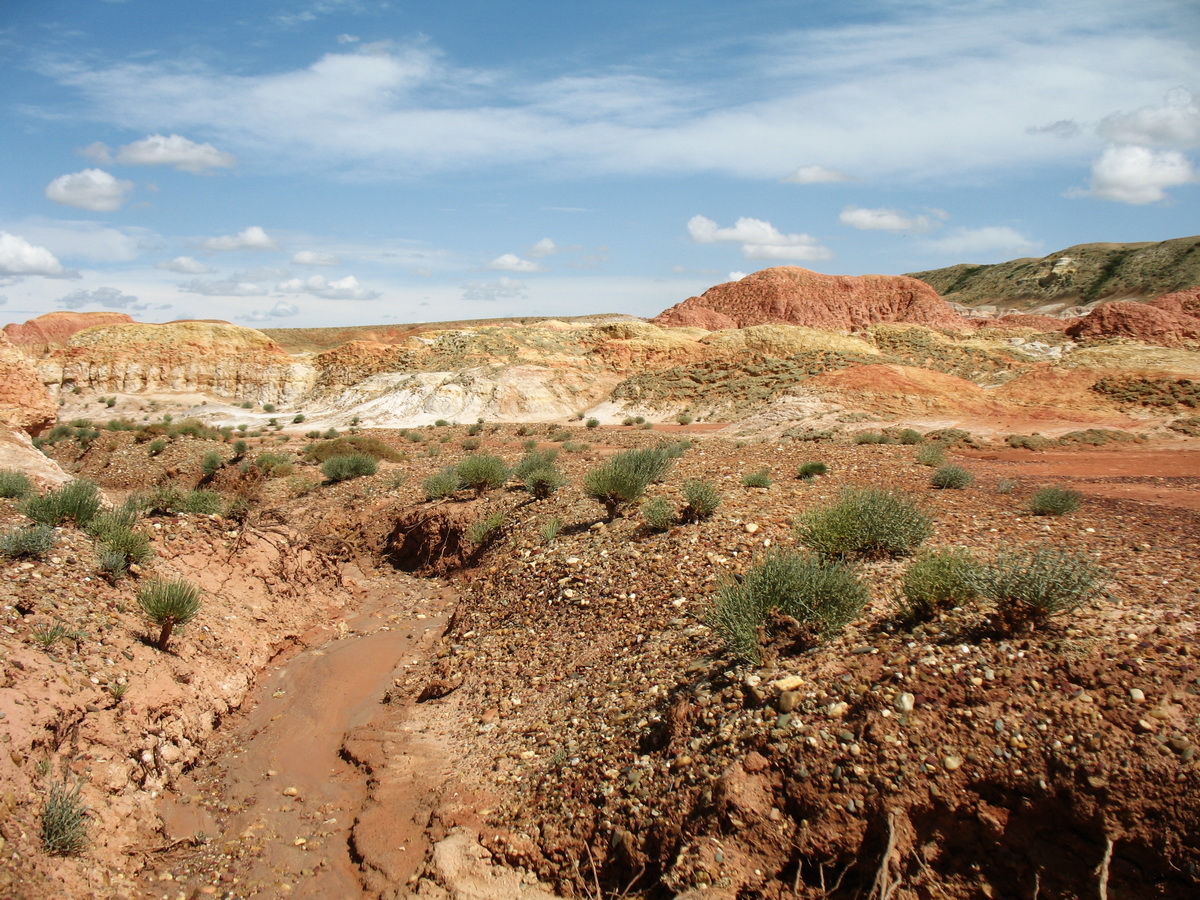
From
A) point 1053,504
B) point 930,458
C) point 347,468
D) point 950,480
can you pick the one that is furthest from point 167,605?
point 930,458

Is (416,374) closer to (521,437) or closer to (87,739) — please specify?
(521,437)

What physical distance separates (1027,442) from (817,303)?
3475 cm

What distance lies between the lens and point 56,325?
201ft

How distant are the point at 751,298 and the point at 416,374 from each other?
2968 centimetres

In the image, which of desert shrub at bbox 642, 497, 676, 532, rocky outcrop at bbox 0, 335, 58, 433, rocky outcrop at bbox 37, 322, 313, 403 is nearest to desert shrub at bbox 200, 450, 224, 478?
rocky outcrop at bbox 0, 335, 58, 433

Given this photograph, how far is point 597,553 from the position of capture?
9.12 meters

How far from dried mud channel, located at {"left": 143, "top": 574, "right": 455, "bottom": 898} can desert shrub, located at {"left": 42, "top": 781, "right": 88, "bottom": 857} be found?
1.67 feet

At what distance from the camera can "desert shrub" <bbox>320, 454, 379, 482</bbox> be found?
52.5 ft

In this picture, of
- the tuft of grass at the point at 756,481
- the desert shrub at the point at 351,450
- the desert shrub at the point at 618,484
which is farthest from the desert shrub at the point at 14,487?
the tuft of grass at the point at 756,481

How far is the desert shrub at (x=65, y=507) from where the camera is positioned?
8.57m

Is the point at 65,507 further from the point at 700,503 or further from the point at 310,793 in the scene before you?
the point at 700,503

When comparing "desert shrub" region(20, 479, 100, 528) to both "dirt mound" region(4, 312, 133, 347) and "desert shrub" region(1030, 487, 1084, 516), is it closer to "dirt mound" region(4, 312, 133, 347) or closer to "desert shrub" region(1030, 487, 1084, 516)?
"desert shrub" region(1030, 487, 1084, 516)

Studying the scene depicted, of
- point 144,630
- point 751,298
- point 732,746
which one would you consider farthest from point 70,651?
point 751,298

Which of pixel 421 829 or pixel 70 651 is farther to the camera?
pixel 70 651
